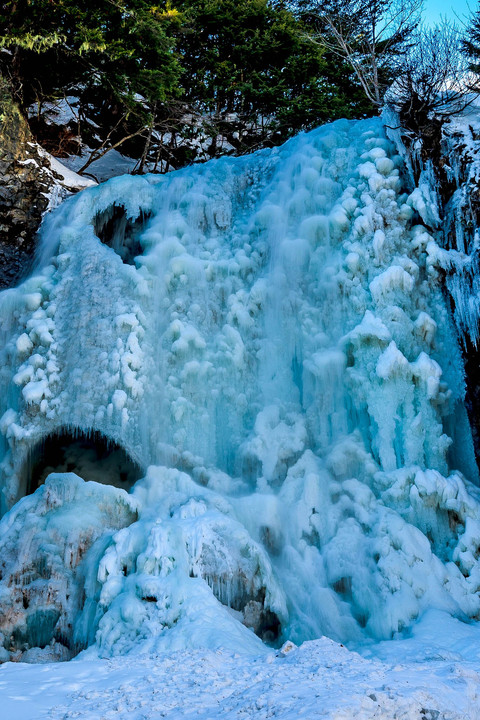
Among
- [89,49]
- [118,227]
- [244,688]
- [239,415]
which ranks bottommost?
[244,688]

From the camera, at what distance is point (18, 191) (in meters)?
8.89

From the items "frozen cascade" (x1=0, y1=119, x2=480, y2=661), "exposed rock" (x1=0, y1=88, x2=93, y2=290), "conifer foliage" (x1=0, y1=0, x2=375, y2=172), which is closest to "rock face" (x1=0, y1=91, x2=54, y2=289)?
"exposed rock" (x1=0, y1=88, x2=93, y2=290)

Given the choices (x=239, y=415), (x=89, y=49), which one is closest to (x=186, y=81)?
(x=89, y=49)

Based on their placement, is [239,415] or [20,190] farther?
[20,190]

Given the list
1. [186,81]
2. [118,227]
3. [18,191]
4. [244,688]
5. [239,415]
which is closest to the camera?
[244,688]

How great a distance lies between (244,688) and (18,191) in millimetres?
8087

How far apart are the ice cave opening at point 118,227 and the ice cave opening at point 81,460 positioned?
2.83m

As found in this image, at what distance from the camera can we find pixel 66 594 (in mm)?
5004

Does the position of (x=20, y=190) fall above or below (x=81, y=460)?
above

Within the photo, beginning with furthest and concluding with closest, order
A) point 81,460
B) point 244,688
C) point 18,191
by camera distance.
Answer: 1. point 18,191
2. point 81,460
3. point 244,688

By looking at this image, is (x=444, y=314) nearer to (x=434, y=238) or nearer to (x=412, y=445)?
(x=434, y=238)

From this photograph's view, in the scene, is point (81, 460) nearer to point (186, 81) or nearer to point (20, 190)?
point (20, 190)

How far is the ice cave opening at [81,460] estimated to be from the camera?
6.47 meters

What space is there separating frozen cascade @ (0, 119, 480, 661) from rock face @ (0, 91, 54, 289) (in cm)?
54
